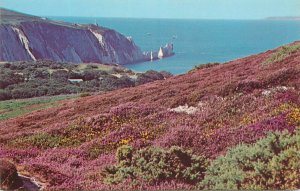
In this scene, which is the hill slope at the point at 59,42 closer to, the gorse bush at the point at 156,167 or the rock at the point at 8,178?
the gorse bush at the point at 156,167

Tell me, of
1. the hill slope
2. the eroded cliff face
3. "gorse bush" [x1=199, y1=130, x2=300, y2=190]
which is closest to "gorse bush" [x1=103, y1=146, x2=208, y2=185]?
"gorse bush" [x1=199, y1=130, x2=300, y2=190]

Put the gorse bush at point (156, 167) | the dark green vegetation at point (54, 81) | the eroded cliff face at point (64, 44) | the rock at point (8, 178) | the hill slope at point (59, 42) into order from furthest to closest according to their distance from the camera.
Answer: the hill slope at point (59, 42) < the eroded cliff face at point (64, 44) < the dark green vegetation at point (54, 81) < the gorse bush at point (156, 167) < the rock at point (8, 178)

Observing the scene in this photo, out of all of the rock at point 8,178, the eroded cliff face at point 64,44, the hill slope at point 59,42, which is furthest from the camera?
the hill slope at point 59,42

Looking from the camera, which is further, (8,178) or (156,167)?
(156,167)

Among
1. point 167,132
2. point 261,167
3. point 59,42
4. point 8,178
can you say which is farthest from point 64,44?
point 261,167

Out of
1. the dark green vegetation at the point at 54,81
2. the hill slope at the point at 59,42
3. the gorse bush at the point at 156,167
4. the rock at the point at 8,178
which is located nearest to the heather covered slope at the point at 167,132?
the gorse bush at the point at 156,167

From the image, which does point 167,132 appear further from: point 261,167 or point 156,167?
point 261,167
